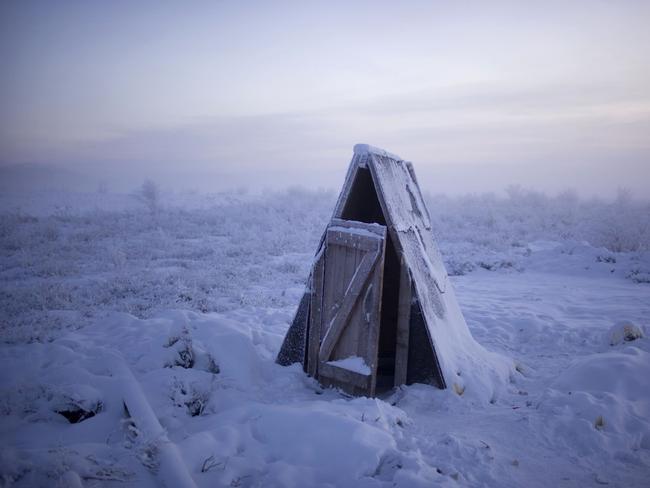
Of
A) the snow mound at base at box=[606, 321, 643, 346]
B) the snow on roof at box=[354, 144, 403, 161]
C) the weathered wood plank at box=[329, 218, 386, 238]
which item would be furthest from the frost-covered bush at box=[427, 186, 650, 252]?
the weathered wood plank at box=[329, 218, 386, 238]

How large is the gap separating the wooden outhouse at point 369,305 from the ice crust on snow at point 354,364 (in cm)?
1

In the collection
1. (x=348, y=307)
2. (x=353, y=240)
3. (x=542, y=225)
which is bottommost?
(x=348, y=307)

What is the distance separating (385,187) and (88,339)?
16.8 feet

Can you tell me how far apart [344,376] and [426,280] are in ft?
5.47

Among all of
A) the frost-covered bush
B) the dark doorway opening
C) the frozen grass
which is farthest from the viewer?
the frost-covered bush

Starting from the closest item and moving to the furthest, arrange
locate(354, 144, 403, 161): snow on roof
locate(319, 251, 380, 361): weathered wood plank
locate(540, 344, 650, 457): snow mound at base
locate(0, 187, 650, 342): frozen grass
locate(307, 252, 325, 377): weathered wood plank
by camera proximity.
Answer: locate(540, 344, 650, 457): snow mound at base → locate(319, 251, 380, 361): weathered wood plank → locate(354, 144, 403, 161): snow on roof → locate(307, 252, 325, 377): weathered wood plank → locate(0, 187, 650, 342): frozen grass

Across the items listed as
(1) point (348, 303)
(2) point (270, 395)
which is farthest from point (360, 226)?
(2) point (270, 395)

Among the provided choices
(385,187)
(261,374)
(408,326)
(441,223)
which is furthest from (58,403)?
(441,223)

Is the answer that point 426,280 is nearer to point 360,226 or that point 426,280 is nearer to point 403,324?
point 403,324

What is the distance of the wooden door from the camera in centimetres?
459

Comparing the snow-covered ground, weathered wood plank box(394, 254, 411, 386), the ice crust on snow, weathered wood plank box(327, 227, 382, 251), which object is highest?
weathered wood plank box(327, 227, 382, 251)

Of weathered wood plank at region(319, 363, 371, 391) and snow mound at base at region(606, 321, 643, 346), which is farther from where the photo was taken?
snow mound at base at region(606, 321, 643, 346)

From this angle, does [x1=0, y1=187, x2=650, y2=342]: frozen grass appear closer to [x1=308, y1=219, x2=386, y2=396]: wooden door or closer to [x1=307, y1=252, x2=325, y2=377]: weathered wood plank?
[x1=307, y1=252, x2=325, y2=377]: weathered wood plank

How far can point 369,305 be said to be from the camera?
183 inches
